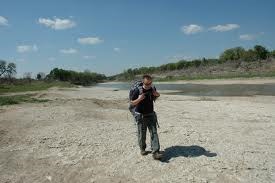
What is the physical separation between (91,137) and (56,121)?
14.7 feet

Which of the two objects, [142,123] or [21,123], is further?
[21,123]

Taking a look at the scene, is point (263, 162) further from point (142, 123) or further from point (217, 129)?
point (217, 129)

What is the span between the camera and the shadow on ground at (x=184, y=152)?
923 cm

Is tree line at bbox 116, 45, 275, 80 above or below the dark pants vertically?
above

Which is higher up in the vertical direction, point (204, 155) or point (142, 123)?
point (142, 123)

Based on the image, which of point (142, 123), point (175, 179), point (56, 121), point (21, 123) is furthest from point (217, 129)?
point (21, 123)

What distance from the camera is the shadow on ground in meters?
9.23

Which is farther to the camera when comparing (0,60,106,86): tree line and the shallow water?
(0,60,106,86): tree line

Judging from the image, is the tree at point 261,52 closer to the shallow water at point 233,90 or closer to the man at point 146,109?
the shallow water at point 233,90

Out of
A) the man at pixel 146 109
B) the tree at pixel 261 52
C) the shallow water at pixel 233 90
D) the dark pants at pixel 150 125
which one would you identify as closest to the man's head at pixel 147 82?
the man at pixel 146 109

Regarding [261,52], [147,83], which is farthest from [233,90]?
[261,52]

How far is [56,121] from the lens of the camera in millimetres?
16016

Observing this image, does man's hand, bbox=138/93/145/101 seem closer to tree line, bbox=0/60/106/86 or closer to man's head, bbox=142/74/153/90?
man's head, bbox=142/74/153/90

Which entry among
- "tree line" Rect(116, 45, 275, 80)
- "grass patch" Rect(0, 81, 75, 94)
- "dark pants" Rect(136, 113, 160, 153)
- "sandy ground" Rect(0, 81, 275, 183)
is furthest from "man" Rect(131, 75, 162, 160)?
"tree line" Rect(116, 45, 275, 80)
